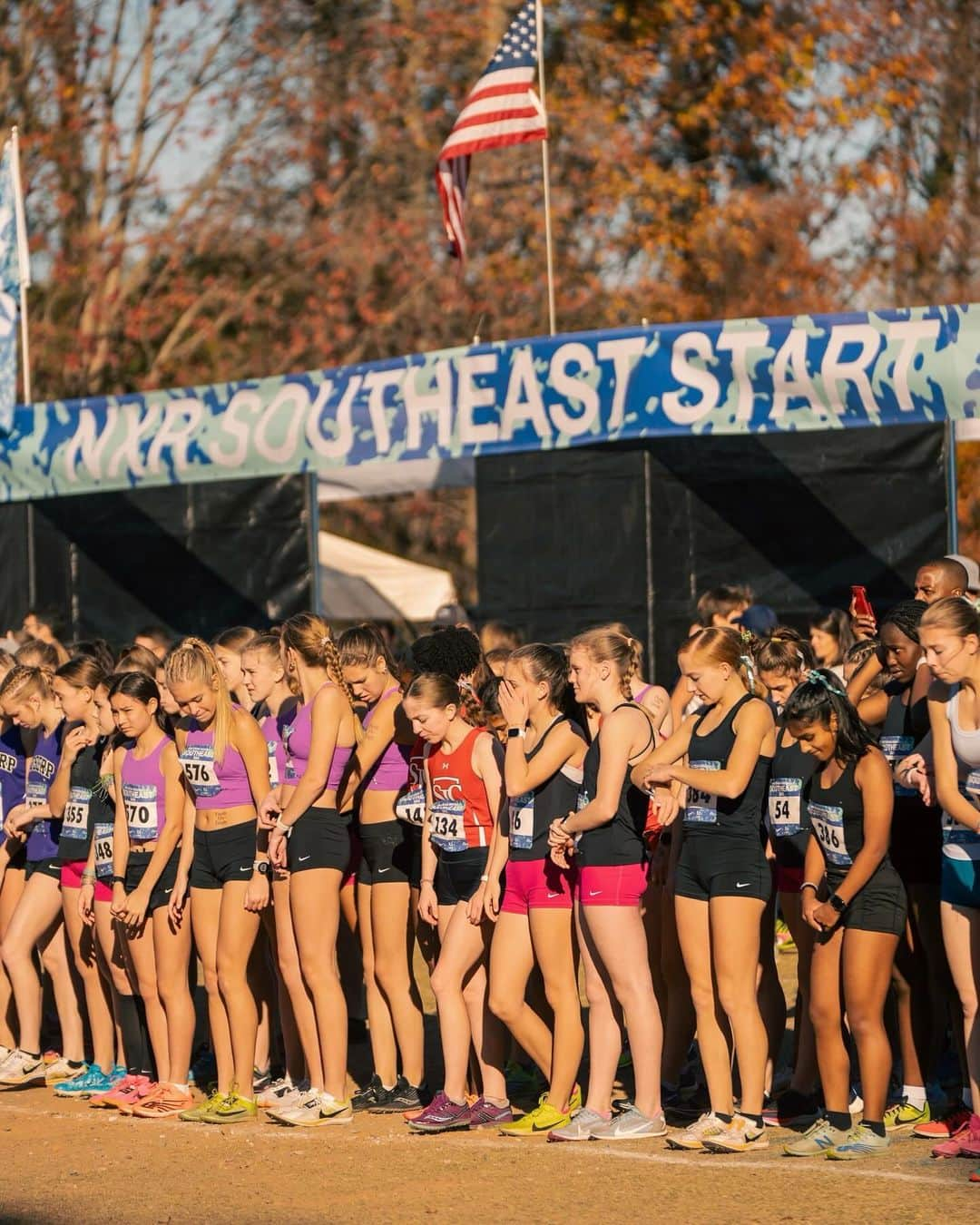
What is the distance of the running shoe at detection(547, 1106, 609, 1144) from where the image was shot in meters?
6.42

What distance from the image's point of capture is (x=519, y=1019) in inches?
263

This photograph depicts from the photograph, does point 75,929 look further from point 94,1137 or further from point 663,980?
point 663,980

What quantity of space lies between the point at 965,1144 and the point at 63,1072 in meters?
4.10

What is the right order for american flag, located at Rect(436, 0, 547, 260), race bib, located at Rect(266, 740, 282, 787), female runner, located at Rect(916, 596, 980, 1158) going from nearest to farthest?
female runner, located at Rect(916, 596, 980, 1158) → race bib, located at Rect(266, 740, 282, 787) → american flag, located at Rect(436, 0, 547, 260)

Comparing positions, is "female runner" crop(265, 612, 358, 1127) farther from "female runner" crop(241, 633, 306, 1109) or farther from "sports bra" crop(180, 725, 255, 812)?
"sports bra" crop(180, 725, 255, 812)

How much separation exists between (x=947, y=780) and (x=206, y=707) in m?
2.93

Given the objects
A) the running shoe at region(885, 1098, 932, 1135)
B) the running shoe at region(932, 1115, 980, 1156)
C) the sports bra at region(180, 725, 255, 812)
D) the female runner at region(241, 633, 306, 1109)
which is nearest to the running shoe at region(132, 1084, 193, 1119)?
the female runner at region(241, 633, 306, 1109)

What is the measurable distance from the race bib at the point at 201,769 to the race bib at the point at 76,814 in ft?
2.61

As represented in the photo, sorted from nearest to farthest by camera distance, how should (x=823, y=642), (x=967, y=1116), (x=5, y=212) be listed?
(x=967, y=1116) < (x=823, y=642) < (x=5, y=212)

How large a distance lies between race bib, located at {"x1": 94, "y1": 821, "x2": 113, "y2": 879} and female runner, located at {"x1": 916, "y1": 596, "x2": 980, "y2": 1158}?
3446mm

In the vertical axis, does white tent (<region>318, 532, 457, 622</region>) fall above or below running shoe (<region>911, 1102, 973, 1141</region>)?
above

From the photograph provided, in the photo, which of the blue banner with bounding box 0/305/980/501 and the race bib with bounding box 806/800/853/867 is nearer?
the race bib with bounding box 806/800/853/867

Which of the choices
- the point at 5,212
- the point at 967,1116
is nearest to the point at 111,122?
the point at 5,212

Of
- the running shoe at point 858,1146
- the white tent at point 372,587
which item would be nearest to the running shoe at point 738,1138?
the running shoe at point 858,1146
